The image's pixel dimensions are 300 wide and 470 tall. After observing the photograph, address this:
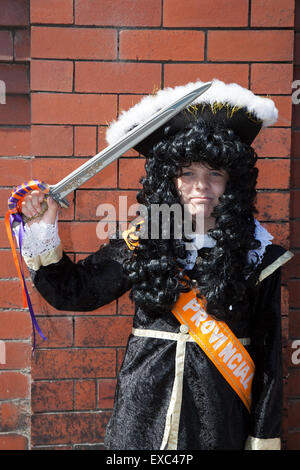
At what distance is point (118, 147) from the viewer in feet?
4.26

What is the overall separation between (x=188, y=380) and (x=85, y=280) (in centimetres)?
49

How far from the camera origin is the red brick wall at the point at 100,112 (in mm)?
1819

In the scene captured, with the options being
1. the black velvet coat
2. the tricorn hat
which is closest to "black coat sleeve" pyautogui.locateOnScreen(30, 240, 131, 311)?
the black velvet coat

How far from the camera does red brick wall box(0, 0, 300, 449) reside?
5.97ft

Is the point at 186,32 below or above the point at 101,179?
above

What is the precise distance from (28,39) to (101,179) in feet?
2.33

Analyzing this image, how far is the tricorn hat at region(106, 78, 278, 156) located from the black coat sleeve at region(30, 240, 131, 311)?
1.44 ft

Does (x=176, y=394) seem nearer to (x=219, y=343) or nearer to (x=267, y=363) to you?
(x=219, y=343)

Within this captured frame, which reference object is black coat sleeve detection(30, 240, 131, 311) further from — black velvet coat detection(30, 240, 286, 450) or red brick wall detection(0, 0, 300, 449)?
red brick wall detection(0, 0, 300, 449)

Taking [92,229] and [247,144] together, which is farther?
[92,229]

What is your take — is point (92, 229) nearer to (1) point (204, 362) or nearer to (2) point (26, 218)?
(2) point (26, 218)

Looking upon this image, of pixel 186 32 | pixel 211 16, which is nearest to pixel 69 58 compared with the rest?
pixel 186 32

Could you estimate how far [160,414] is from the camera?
4.67ft

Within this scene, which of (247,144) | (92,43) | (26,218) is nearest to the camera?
(26,218)
